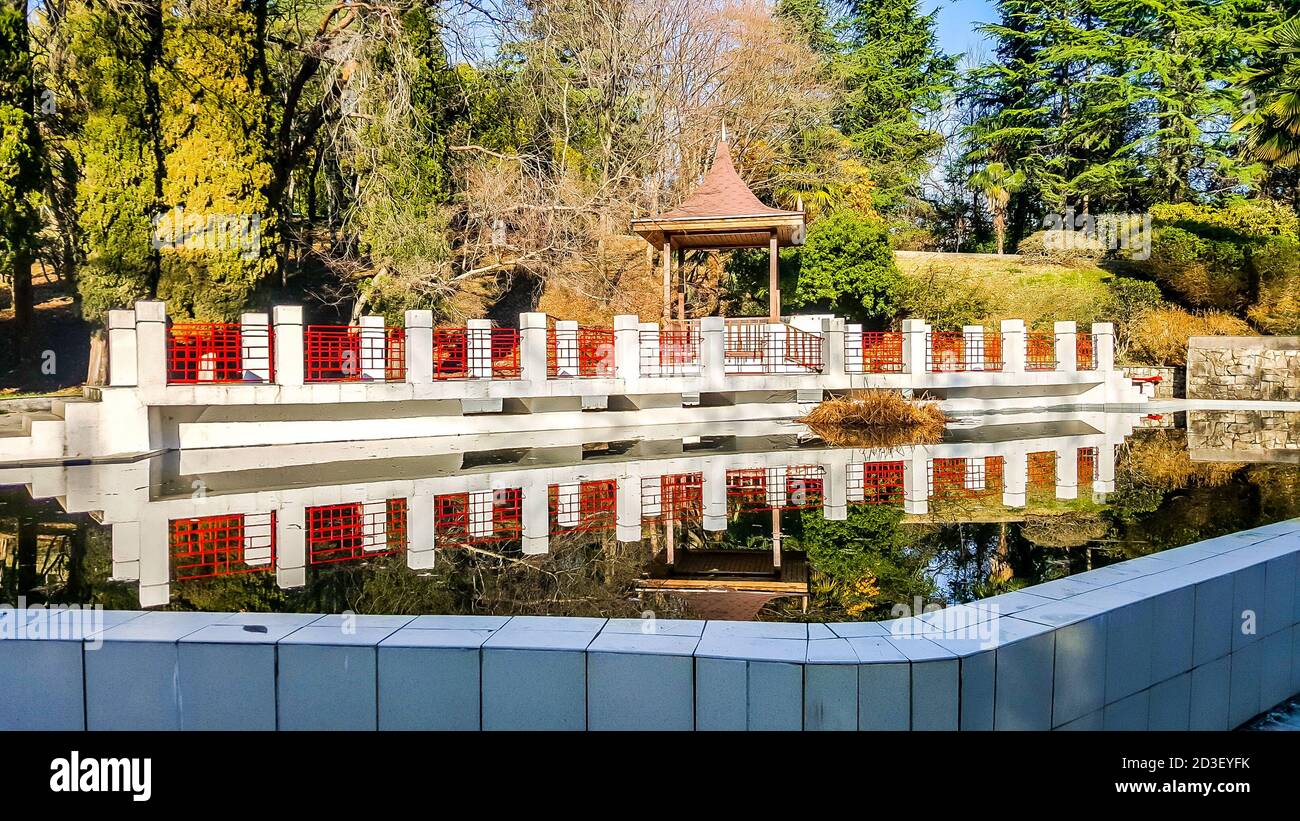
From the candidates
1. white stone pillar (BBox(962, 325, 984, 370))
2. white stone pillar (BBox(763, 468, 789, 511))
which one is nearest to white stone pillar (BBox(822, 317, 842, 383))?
white stone pillar (BBox(962, 325, 984, 370))

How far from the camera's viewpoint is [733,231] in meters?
17.4

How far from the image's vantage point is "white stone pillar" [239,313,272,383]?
41.0ft

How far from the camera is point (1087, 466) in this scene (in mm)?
10133

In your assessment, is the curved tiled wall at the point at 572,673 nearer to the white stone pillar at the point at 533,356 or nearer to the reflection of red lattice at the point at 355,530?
the reflection of red lattice at the point at 355,530

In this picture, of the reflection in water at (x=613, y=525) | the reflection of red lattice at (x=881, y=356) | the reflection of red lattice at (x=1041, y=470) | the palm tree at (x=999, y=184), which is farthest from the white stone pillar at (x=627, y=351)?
the palm tree at (x=999, y=184)

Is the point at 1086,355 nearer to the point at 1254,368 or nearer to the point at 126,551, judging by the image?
the point at 1254,368

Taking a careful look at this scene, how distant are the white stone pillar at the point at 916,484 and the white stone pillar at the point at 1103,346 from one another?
10.4 meters

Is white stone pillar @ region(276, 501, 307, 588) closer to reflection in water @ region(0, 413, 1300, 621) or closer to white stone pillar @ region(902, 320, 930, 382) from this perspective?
reflection in water @ region(0, 413, 1300, 621)

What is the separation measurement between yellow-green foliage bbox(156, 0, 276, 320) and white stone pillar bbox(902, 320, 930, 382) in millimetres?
11912

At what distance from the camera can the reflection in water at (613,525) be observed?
4863 millimetres
